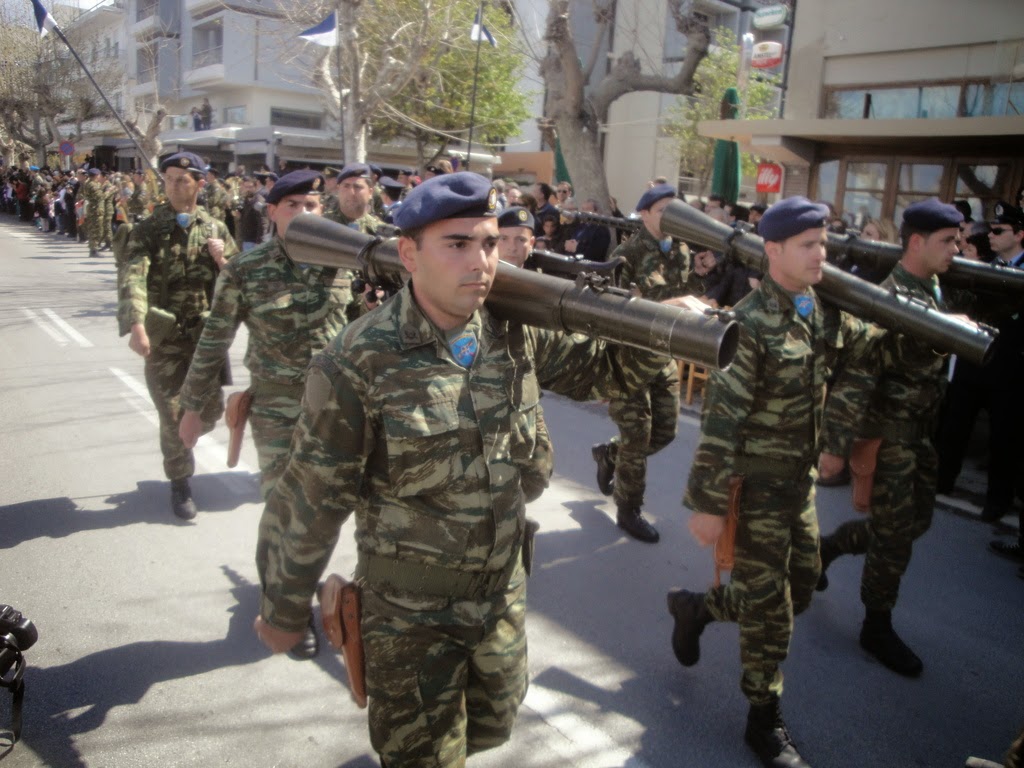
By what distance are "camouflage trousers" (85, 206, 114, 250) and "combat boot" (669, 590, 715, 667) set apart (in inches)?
769

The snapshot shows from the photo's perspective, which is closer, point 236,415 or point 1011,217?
point 236,415

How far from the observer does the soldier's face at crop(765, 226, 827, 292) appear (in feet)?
10.1

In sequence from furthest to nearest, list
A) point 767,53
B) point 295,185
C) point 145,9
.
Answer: point 145,9 < point 767,53 < point 295,185

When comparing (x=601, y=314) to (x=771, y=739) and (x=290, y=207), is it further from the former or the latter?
(x=290, y=207)

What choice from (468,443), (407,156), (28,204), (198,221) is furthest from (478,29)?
(28,204)

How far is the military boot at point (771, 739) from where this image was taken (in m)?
2.93

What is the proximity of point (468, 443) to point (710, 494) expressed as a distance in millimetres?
1234

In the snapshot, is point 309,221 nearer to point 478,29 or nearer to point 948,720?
point 948,720

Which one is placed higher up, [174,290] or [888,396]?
[174,290]

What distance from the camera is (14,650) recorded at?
8.89 feet

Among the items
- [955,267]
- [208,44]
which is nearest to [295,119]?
[208,44]

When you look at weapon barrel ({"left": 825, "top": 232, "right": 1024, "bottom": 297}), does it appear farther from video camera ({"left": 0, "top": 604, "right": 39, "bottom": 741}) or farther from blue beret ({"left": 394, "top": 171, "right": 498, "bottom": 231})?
video camera ({"left": 0, "top": 604, "right": 39, "bottom": 741})

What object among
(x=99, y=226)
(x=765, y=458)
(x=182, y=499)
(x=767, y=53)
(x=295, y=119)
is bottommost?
(x=182, y=499)

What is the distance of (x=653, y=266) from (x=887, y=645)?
2.96 m
